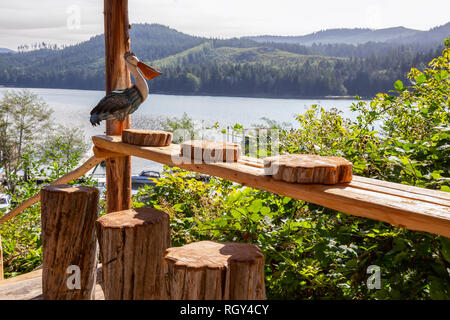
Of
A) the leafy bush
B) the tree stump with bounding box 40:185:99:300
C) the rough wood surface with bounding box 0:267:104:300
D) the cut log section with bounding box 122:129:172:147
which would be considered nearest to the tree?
the rough wood surface with bounding box 0:267:104:300

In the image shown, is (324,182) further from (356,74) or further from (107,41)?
(356,74)

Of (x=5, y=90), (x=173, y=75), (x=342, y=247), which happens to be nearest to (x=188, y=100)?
(x=173, y=75)

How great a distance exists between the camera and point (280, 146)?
11.3 feet

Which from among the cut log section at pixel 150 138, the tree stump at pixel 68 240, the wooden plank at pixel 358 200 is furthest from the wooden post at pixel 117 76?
the wooden plank at pixel 358 200

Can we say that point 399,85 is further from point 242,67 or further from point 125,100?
point 242,67

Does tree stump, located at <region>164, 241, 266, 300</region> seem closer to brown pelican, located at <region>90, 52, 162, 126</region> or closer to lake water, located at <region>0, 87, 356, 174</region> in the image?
brown pelican, located at <region>90, 52, 162, 126</region>

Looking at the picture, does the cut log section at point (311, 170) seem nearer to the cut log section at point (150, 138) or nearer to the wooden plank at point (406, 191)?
the wooden plank at point (406, 191)

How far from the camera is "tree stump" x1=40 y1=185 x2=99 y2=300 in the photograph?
169cm

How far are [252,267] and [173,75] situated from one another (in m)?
15.5

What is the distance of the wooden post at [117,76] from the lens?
2738 mm

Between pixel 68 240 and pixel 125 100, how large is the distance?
1.10 m

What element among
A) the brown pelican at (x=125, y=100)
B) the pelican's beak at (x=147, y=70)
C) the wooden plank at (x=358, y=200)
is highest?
the pelican's beak at (x=147, y=70)

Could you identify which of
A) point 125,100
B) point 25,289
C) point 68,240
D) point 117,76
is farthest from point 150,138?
point 25,289

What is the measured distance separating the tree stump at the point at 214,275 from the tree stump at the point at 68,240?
717mm
